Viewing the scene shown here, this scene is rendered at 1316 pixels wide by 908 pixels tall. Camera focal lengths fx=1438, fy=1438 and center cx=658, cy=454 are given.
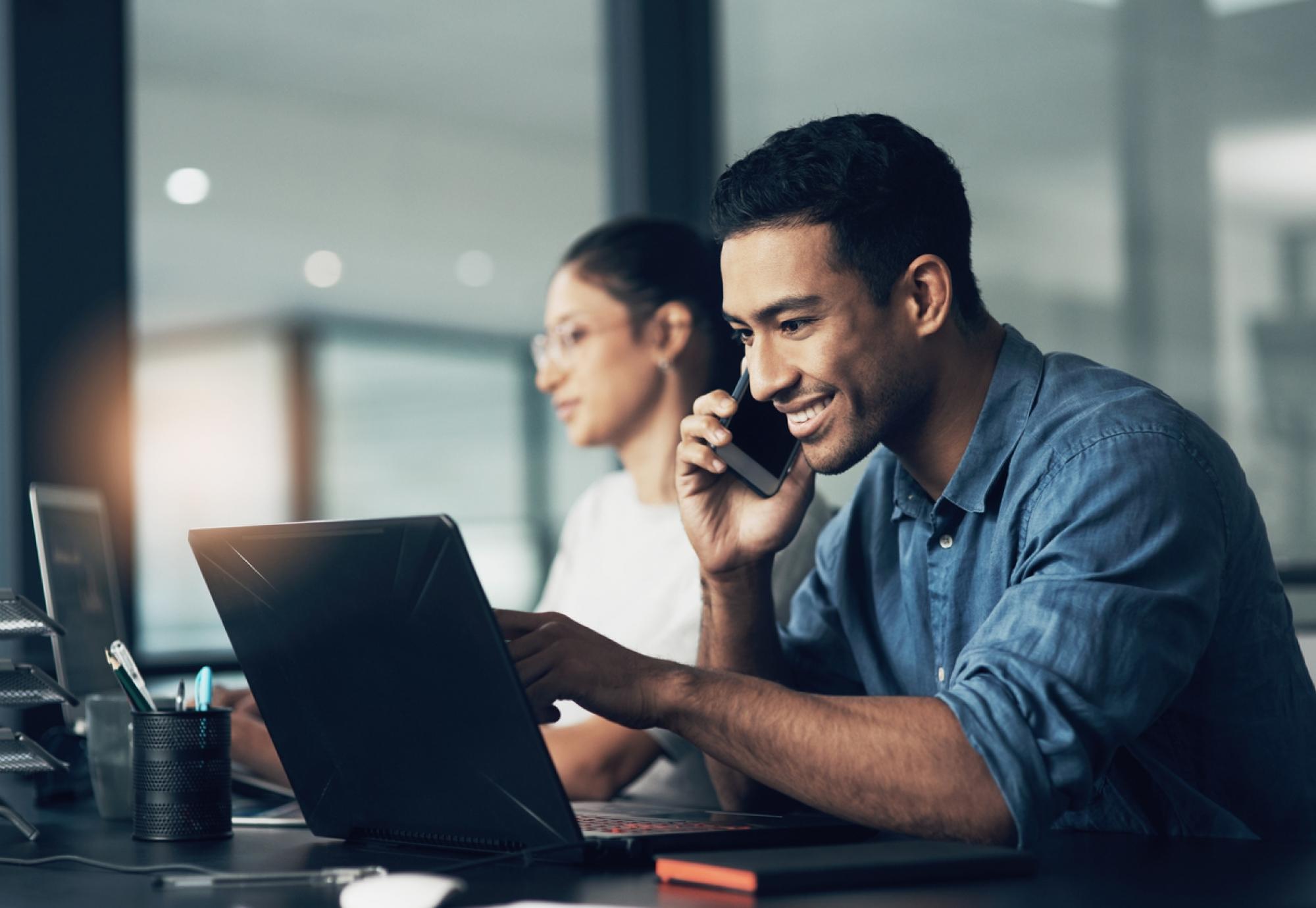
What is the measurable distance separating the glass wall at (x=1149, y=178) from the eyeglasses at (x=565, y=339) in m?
0.57

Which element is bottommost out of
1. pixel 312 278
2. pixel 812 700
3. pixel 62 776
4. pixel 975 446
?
pixel 62 776

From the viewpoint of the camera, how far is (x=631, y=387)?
7.03 ft

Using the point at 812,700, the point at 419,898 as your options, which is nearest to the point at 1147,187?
the point at 812,700

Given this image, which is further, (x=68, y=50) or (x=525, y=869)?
(x=68, y=50)

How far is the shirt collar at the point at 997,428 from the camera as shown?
142 cm

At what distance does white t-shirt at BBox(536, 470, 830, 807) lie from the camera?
1.86m

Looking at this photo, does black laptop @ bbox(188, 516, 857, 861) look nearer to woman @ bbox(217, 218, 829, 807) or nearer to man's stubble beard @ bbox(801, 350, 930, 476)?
man's stubble beard @ bbox(801, 350, 930, 476)

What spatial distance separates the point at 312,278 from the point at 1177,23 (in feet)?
5.50

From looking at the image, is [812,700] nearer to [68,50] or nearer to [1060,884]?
[1060,884]

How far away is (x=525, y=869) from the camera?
103 centimetres

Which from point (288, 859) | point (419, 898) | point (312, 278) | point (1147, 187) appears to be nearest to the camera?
point (419, 898)

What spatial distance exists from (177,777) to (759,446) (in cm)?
71

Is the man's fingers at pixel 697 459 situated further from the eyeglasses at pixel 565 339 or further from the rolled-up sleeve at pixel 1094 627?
the eyeglasses at pixel 565 339

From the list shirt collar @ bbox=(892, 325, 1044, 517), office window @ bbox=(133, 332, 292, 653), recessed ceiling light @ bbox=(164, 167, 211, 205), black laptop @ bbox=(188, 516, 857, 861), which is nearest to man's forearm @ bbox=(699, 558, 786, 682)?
shirt collar @ bbox=(892, 325, 1044, 517)
